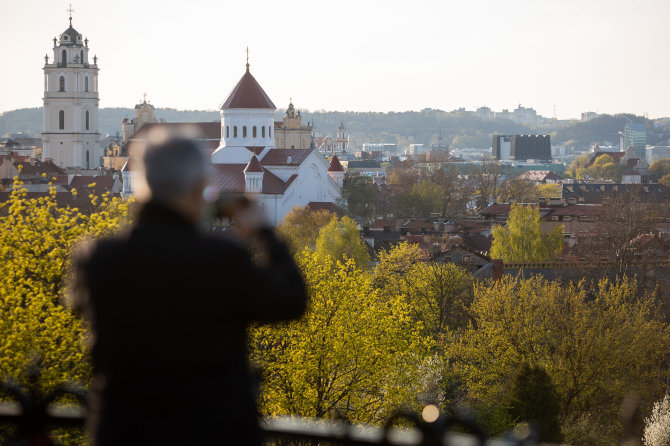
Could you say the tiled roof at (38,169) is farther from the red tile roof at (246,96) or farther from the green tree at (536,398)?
the green tree at (536,398)

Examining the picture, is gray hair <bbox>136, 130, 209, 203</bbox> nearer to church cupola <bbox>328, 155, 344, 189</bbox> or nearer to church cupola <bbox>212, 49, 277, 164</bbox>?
church cupola <bbox>212, 49, 277, 164</bbox>

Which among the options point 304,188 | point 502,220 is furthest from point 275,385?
point 304,188

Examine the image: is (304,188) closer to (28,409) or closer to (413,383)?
(413,383)

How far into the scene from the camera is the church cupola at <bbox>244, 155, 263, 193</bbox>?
70875 millimetres

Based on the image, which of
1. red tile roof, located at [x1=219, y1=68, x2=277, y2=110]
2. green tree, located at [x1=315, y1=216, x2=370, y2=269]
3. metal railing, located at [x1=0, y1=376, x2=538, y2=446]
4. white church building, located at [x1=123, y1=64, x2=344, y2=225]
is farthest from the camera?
red tile roof, located at [x1=219, y1=68, x2=277, y2=110]

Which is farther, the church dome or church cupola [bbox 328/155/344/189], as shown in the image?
the church dome

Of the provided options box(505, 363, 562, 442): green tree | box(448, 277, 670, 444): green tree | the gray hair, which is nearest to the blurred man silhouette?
the gray hair

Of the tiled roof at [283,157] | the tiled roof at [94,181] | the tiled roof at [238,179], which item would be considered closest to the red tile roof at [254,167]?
the tiled roof at [238,179]

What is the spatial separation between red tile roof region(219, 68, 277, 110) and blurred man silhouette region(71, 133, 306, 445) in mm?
77679

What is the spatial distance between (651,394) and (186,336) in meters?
24.6

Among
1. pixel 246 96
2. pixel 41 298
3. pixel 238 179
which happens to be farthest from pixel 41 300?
pixel 246 96

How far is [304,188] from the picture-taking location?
73938 mm

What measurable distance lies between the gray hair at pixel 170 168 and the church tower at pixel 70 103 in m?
113

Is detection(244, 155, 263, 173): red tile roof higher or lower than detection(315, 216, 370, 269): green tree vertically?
higher
